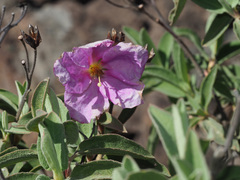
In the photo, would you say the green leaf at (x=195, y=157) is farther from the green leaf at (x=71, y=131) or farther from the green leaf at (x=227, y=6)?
the green leaf at (x=227, y=6)

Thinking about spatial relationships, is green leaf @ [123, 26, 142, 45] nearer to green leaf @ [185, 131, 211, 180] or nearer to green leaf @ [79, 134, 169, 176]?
green leaf @ [79, 134, 169, 176]

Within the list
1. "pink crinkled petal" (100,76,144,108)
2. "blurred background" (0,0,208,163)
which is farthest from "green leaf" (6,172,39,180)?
"blurred background" (0,0,208,163)

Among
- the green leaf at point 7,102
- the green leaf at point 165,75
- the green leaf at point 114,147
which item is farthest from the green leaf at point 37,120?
the green leaf at point 165,75

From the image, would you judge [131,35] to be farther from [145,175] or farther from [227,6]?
[145,175]

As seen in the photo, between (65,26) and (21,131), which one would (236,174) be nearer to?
(21,131)

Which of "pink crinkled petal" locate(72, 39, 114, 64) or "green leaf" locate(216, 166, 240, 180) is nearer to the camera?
"green leaf" locate(216, 166, 240, 180)

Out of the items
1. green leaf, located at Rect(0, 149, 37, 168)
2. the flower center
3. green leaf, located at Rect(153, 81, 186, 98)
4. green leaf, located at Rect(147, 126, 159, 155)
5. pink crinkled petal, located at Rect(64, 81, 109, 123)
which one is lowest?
green leaf, located at Rect(147, 126, 159, 155)
